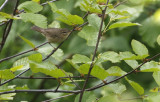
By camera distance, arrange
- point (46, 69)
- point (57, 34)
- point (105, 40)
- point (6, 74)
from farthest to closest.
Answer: point (105, 40) < point (57, 34) < point (6, 74) < point (46, 69)

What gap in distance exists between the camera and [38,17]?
1264mm

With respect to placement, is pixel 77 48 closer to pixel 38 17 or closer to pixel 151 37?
pixel 151 37

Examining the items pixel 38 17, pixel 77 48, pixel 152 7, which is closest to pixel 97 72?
pixel 38 17

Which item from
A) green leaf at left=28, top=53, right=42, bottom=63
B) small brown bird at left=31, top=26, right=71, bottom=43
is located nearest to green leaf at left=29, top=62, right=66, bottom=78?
green leaf at left=28, top=53, right=42, bottom=63

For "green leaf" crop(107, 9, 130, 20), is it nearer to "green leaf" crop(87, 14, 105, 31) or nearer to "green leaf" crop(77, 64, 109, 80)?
"green leaf" crop(87, 14, 105, 31)

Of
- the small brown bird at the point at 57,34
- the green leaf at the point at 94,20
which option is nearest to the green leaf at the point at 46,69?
the green leaf at the point at 94,20

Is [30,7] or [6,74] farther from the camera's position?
[30,7]

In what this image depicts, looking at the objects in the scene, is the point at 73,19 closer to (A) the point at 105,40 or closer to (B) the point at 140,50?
(B) the point at 140,50

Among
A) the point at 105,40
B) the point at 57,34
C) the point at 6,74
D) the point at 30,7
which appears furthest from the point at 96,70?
the point at 105,40

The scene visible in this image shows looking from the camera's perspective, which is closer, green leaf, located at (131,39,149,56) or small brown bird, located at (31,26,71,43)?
green leaf, located at (131,39,149,56)

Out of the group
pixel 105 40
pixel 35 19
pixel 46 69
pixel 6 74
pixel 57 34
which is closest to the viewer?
pixel 46 69

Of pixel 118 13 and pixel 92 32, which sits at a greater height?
pixel 118 13

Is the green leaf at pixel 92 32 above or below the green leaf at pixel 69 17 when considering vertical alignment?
below

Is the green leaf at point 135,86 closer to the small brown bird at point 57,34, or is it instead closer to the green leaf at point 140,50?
the green leaf at point 140,50
